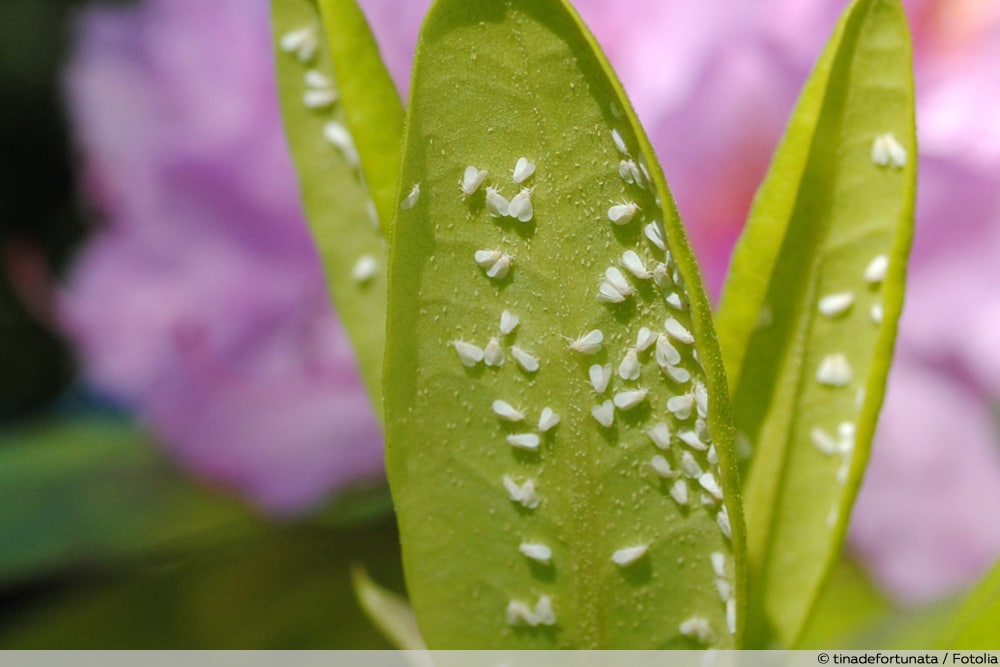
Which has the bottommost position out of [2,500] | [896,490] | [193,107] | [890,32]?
[2,500]

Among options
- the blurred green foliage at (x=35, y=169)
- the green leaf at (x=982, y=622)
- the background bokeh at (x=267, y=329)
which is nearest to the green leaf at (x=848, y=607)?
the background bokeh at (x=267, y=329)

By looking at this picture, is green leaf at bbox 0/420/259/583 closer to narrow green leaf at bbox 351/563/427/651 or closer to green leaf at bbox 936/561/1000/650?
narrow green leaf at bbox 351/563/427/651

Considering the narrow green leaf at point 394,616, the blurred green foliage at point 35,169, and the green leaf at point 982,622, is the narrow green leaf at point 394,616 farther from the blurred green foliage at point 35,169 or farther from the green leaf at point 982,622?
the blurred green foliage at point 35,169

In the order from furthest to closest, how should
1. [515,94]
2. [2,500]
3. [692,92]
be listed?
[2,500] → [692,92] → [515,94]

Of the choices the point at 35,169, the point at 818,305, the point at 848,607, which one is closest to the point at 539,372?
the point at 818,305

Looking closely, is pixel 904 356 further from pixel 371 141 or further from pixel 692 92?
pixel 371 141

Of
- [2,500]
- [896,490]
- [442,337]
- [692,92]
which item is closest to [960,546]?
[896,490]

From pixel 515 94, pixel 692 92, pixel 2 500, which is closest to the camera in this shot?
pixel 515 94
